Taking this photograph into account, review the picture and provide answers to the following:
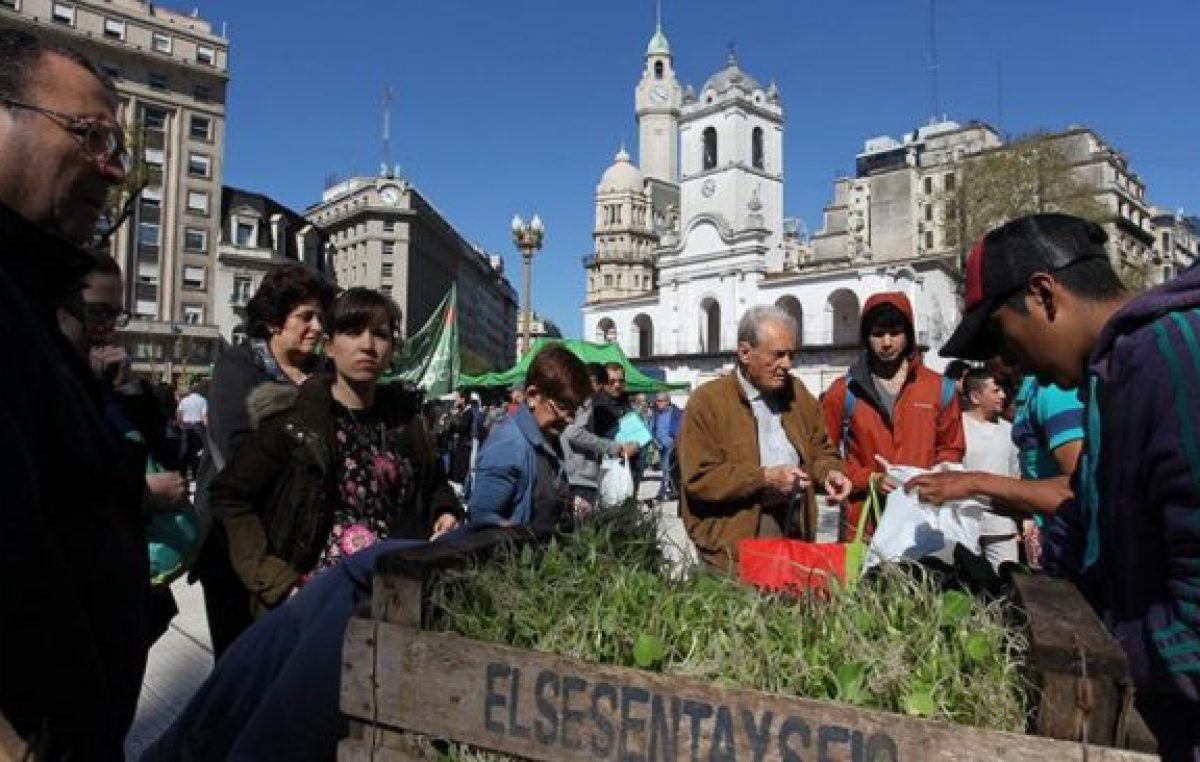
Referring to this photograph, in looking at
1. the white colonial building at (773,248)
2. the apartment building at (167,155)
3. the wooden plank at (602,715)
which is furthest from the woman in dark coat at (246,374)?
the apartment building at (167,155)

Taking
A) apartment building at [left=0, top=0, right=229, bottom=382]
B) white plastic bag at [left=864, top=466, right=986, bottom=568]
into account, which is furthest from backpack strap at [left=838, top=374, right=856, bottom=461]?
apartment building at [left=0, top=0, right=229, bottom=382]

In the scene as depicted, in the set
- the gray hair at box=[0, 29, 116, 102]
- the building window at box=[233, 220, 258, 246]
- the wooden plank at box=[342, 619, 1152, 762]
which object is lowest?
the wooden plank at box=[342, 619, 1152, 762]

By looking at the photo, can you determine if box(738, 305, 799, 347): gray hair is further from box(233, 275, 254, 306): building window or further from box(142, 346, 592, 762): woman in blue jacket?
box(233, 275, 254, 306): building window

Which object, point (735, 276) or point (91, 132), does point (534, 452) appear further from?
point (735, 276)

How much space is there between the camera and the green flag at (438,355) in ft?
39.6

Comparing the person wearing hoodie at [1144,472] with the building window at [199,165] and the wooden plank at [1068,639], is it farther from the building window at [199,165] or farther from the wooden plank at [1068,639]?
the building window at [199,165]

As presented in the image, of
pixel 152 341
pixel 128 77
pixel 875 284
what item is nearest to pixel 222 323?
pixel 152 341

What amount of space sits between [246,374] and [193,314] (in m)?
60.1

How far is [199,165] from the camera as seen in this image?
189ft

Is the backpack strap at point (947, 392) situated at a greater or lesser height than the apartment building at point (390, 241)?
lesser

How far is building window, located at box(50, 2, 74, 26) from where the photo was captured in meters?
51.2

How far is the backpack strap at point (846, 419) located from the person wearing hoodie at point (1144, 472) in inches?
85.0

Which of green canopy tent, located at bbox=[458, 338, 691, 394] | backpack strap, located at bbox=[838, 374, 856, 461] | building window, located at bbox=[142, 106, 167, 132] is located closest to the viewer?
backpack strap, located at bbox=[838, 374, 856, 461]

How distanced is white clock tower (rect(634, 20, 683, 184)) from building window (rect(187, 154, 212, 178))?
2627 inches
